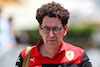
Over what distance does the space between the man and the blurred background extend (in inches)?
128

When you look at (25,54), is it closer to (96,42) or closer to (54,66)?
(54,66)

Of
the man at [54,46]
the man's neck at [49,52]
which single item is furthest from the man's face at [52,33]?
the man's neck at [49,52]

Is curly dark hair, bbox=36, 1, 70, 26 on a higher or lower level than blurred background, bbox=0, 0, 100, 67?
higher

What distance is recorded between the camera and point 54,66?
270cm

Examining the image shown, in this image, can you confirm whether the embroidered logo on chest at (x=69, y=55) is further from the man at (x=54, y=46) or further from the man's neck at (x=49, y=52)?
the man's neck at (x=49, y=52)

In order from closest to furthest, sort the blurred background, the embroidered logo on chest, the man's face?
the man's face, the embroidered logo on chest, the blurred background

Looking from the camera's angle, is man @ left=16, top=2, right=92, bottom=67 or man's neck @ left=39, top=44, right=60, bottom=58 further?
man's neck @ left=39, top=44, right=60, bottom=58

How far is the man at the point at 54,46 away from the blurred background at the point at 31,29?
3.26m

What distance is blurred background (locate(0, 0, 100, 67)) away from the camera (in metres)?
8.30

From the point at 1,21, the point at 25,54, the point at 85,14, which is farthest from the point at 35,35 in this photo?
the point at 25,54

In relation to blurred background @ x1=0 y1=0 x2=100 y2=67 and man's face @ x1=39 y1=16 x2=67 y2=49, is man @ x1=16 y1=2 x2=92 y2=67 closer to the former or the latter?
man's face @ x1=39 y1=16 x2=67 y2=49

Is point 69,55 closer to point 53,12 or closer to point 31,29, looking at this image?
point 53,12

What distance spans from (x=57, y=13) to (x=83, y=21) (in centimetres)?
911

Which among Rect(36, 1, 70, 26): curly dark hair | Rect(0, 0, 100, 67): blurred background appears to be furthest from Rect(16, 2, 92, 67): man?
Rect(0, 0, 100, 67): blurred background
